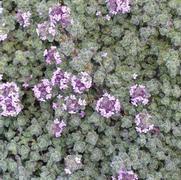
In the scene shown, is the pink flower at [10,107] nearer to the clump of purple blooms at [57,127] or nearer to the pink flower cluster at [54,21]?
the clump of purple blooms at [57,127]

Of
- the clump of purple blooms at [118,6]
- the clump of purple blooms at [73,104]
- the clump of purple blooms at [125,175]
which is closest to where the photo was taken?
the clump of purple blooms at [125,175]

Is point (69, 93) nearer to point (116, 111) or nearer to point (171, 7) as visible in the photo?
point (116, 111)

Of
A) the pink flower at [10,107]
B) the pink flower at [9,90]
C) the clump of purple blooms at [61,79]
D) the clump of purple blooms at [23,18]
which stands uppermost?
the clump of purple blooms at [23,18]

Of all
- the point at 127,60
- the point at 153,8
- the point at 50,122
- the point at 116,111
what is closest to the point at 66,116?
the point at 50,122

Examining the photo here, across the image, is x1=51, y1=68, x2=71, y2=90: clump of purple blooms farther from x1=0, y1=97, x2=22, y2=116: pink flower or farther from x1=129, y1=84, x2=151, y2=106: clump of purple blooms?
x1=129, y1=84, x2=151, y2=106: clump of purple blooms

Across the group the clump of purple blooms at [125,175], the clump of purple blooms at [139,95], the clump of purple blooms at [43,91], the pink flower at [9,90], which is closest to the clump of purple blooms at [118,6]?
the clump of purple blooms at [139,95]

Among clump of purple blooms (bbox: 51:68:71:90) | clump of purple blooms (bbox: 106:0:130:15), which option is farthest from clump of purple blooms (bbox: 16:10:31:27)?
clump of purple blooms (bbox: 106:0:130:15)

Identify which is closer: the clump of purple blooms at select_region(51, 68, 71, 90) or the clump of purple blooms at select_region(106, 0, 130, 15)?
the clump of purple blooms at select_region(51, 68, 71, 90)

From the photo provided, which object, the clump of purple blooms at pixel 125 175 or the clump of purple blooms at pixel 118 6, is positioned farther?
the clump of purple blooms at pixel 118 6
